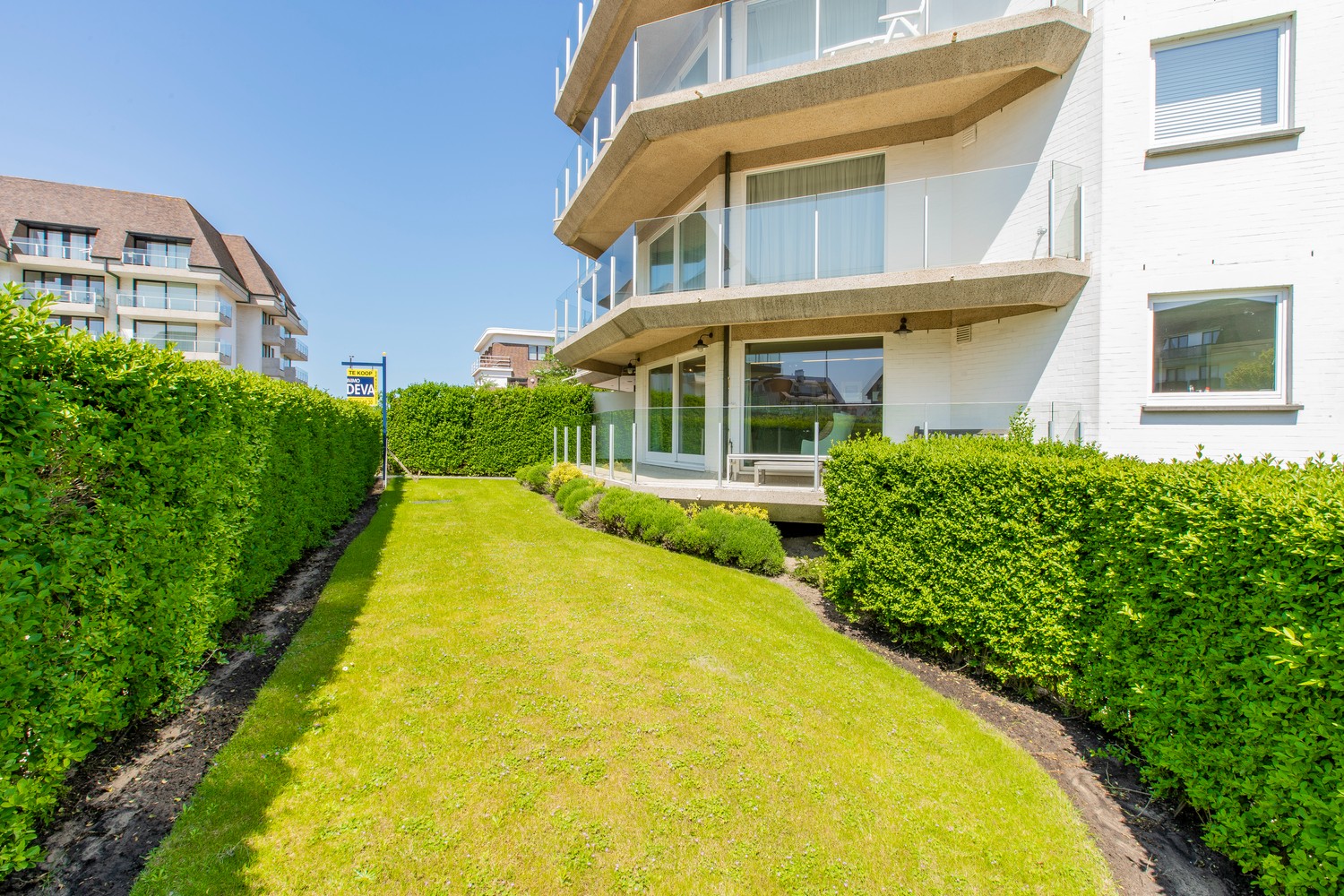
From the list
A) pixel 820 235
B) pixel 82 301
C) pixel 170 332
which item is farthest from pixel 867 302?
pixel 82 301

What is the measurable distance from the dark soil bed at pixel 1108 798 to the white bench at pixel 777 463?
425 cm

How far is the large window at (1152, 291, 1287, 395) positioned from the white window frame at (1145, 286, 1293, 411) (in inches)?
0.5

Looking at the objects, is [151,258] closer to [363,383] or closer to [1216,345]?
[363,383]

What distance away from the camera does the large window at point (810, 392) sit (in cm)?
977

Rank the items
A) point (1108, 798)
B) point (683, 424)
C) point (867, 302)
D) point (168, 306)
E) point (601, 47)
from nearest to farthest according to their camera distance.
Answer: point (1108, 798) → point (867, 302) → point (683, 424) → point (601, 47) → point (168, 306)

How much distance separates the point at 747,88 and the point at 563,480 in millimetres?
10064

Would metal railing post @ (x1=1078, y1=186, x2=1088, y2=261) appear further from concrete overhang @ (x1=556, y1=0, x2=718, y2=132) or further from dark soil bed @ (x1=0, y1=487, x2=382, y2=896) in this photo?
dark soil bed @ (x1=0, y1=487, x2=382, y2=896)

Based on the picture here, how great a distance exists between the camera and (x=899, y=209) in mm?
9922

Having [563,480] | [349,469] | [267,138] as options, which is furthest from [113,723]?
[267,138]

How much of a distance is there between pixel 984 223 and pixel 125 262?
51.6 metres

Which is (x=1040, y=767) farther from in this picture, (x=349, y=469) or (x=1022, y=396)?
(x=349, y=469)

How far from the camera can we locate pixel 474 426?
931 inches

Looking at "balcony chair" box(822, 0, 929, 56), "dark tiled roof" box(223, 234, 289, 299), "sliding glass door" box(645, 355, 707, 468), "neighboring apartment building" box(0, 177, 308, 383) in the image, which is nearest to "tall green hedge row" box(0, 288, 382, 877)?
"sliding glass door" box(645, 355, 707, 468)

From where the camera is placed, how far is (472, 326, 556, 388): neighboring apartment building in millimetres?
59969
